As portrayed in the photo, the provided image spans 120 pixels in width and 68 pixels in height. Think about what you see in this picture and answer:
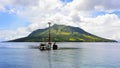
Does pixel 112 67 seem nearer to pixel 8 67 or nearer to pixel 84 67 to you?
pixel 84 67

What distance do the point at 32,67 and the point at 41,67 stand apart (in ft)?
10.2

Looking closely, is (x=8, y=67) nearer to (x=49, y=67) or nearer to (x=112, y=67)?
(x=49, y=67)

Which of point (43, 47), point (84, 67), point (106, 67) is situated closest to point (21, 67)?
point (84, 67)

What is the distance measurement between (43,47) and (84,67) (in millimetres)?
117177

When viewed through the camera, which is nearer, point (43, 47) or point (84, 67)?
point (84, 67)

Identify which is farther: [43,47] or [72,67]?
[43,47]

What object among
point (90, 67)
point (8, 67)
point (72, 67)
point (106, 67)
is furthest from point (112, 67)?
point (8, 67)

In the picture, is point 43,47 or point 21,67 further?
point 43,47

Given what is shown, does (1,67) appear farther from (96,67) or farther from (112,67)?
(112,67)

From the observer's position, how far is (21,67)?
79.4 meters

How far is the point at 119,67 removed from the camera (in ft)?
263

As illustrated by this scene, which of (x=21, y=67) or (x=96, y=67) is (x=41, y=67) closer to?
(x=21, y=67)

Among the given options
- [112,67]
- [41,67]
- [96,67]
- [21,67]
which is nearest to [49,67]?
[41,67]

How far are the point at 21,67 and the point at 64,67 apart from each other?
1420 centimetres
